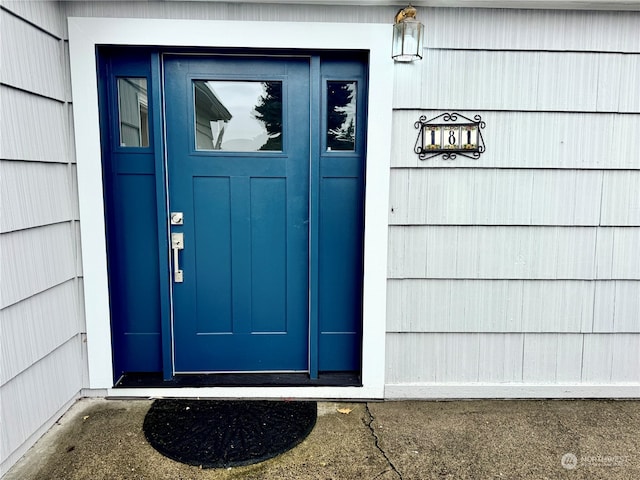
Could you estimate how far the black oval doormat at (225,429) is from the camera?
1.84 m

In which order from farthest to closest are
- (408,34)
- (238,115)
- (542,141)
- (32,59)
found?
(238,115), (542,141), (408,34), (32,59)

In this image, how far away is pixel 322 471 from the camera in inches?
69.1

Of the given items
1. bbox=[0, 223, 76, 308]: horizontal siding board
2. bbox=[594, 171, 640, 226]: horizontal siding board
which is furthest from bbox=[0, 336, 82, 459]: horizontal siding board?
bbox=[594, 171, 640, 226]: horizontal siding board

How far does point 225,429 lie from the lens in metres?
2.02

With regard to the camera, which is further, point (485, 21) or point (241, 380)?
point (241, 380)

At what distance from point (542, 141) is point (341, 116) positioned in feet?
3.62

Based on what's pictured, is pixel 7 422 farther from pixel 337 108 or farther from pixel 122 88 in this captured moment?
pixel 337 108

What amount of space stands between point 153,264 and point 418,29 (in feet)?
6.25

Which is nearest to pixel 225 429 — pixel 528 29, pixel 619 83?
pixel 528 29

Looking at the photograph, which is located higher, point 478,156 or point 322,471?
point 478,156

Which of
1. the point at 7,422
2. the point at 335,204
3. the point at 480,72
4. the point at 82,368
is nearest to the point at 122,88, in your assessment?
the point at 335,204

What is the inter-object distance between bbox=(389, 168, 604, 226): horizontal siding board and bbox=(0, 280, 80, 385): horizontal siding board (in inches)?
71.0

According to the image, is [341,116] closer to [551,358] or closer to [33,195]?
[33,195]

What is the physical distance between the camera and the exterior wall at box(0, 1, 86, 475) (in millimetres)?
1722
